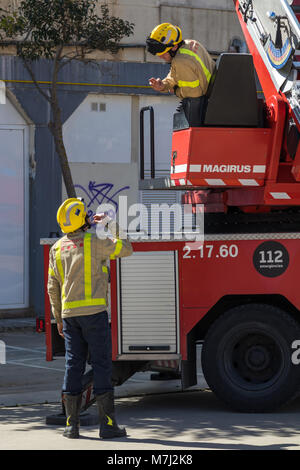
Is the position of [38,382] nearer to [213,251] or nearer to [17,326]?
[213,251]

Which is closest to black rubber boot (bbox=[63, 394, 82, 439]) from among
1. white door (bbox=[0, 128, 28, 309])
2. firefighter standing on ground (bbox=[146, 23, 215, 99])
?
firefighter standing on ground (bbox=[146, 23, 215, 99])

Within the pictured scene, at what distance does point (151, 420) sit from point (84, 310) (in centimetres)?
153

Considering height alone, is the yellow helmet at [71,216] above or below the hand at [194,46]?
below

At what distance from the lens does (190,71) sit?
889 cm

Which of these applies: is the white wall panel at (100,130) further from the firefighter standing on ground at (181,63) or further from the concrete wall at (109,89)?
the firefighter standing on ground at (181,63)

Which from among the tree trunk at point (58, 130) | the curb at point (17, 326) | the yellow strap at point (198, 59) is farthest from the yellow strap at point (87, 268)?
the curb at point (17, 326)

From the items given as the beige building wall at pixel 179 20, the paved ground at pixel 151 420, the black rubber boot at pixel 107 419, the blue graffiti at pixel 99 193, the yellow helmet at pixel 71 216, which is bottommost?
the paved ground at pixel 151 420

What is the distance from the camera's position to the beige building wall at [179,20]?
60.4 feet

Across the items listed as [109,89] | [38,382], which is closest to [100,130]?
[109,89]

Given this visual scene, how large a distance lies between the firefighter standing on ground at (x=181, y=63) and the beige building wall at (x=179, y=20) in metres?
9.35

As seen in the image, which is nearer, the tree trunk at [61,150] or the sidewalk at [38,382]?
the sidewalk at [38,382]
